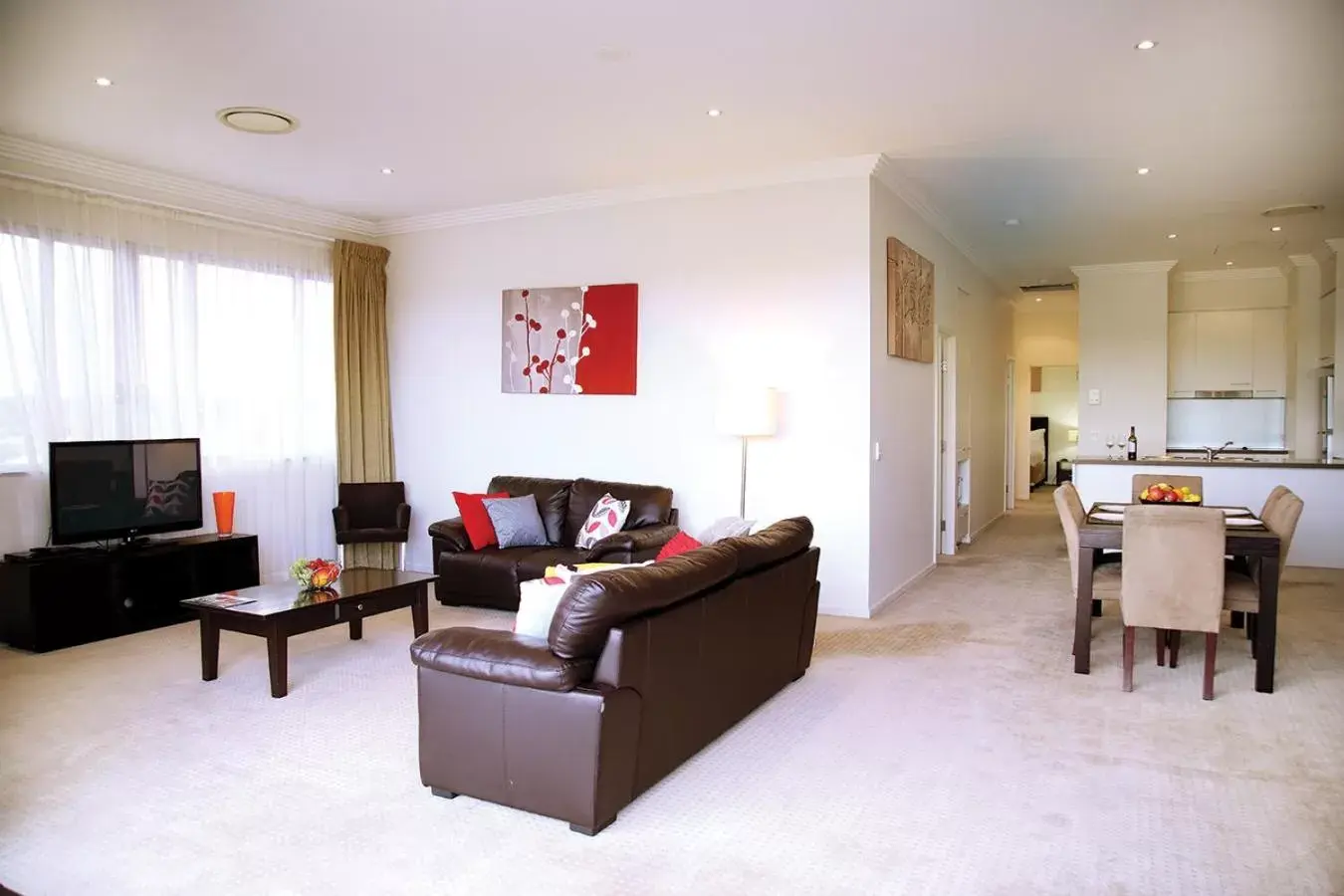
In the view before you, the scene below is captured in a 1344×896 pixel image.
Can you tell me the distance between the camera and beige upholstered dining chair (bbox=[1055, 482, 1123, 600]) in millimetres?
4461

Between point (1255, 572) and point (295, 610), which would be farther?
point (1255, 572)

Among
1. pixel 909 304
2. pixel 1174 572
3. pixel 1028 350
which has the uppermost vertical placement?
pixel 1028 350

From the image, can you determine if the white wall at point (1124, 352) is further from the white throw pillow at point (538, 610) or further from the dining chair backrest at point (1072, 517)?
the white throw pillow at point (538, 610)

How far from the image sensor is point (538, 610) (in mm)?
2941

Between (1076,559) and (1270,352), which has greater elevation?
(1270,352)

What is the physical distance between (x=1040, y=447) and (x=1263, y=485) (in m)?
8.52

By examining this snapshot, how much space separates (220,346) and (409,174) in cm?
190

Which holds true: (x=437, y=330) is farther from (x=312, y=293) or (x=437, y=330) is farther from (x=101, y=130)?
(x=101, y=130)

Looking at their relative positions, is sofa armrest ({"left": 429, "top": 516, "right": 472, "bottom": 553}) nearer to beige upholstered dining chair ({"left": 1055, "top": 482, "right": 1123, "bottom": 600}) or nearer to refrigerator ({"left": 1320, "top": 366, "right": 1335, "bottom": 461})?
beige upholstered dining chair ({"left": 1055, "top": 482, "right": 1123, "bottom": 600})

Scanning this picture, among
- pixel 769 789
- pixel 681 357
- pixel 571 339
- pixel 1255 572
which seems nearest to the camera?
pixel 769 789

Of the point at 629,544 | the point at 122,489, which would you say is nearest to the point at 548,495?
the point at 629,544

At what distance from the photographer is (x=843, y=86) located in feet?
13.9

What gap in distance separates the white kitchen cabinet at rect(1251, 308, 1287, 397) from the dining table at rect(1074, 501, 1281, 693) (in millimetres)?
5390

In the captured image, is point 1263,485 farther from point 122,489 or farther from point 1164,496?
point 122,489
